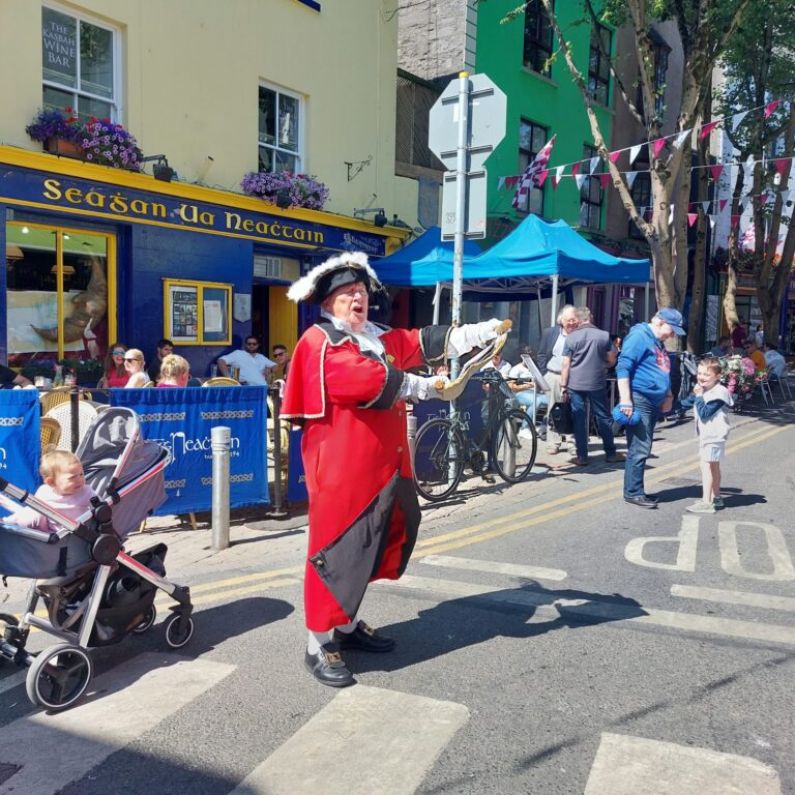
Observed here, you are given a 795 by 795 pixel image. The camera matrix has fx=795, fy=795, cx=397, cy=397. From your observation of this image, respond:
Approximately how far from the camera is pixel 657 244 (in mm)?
14133

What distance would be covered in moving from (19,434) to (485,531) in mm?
3711

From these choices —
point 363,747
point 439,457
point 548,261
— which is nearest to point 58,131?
point 439,457

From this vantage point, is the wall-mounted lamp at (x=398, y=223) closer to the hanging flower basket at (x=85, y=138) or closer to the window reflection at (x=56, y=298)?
the hanging flower basket at (x=85, y=138)

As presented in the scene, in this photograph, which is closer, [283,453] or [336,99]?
[283,453]

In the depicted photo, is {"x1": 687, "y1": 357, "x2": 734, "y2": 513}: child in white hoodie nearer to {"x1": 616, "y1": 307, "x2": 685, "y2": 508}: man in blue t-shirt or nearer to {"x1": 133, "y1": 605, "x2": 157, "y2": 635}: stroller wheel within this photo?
{"x1": 616, "y1": 307, "x2": 685, "y2": 508}: man in blue t-shirt

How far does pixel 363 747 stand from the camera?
3.10m

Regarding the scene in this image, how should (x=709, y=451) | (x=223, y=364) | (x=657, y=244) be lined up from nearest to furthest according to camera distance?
(x=709, y=451) → (x=223, y=364) → (x=657, y=244)

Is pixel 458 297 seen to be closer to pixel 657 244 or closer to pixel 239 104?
pixel 239 104

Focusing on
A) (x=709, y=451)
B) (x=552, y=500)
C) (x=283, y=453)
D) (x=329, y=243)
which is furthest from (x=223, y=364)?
(x=709, y=451)

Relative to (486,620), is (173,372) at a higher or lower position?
higher

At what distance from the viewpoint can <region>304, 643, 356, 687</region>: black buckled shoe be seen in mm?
3652

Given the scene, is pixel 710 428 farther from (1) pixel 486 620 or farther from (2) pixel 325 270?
(2) pixel 325 270

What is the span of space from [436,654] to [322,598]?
29.2 inches

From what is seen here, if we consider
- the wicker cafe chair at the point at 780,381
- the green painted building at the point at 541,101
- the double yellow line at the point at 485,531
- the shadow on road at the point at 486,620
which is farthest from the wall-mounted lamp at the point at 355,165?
the shadow on road at the point at 486,620
